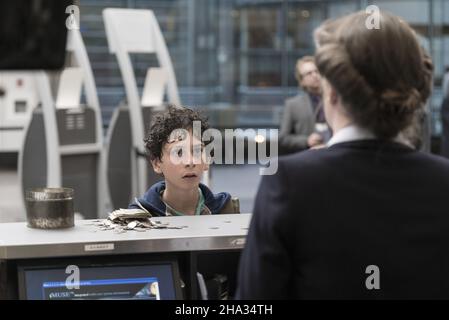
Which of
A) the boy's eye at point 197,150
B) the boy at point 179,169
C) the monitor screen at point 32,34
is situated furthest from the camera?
the boy's eye at point 197,150

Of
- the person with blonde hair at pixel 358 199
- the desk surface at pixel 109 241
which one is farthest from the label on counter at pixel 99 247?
the person with blonde hair at pixel 358 199

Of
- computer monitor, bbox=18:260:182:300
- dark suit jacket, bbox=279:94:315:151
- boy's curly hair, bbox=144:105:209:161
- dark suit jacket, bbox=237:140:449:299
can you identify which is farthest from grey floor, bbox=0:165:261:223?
dark suit jacket, bbox=237:140:449:299

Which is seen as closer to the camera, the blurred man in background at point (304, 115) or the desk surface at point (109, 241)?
the desk surface at point (109, 241)

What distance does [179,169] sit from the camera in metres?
2.94

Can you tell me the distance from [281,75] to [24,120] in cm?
366

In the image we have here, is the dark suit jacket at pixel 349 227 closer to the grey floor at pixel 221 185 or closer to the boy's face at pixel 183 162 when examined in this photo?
the boy's face at pixel 183 162

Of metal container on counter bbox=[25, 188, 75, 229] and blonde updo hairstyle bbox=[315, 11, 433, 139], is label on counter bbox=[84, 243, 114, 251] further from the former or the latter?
blonde updo hairstyle bbox=[315, 11, 433, 139]

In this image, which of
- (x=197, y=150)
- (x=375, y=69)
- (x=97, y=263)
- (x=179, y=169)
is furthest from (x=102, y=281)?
(x=197, y=150)

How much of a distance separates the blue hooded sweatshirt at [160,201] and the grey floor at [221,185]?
15.4 ft

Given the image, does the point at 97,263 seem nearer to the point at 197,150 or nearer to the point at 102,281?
the point at 102,281

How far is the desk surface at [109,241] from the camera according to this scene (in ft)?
6.45

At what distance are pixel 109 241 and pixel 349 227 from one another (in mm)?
624

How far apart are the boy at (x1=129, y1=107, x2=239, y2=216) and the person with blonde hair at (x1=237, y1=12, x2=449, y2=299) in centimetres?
125
